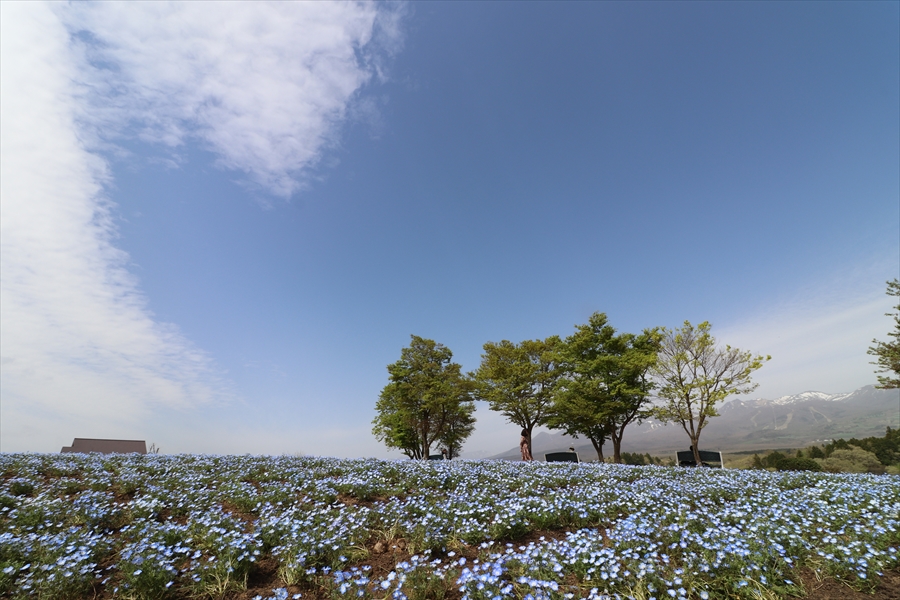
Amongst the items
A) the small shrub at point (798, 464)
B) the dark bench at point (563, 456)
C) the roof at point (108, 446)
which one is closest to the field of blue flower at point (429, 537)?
the roof at point (108, 446)

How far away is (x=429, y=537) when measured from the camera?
5.34 m

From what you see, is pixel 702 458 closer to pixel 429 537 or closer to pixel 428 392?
pixel 428 392

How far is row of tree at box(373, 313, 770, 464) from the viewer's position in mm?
24406

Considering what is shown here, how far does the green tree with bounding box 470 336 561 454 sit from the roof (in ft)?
71.3

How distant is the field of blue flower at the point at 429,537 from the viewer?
4242 mm

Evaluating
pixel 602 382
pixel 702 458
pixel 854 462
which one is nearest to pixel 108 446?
pixel 602 382

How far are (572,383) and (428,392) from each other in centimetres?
1106

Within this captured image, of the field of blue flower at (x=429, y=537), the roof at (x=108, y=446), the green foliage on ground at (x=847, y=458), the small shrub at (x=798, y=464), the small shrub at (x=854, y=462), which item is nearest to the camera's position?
the field of blue flower at (x=429, y=537)

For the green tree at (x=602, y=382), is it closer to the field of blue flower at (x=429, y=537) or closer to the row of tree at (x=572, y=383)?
the row of tree at (x=572, y=383)

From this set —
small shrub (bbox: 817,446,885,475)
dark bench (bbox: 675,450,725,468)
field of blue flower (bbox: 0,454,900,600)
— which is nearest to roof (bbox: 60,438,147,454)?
field of blue flower (bbox: 0,454,900,600)

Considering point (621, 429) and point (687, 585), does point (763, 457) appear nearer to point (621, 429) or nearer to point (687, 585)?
point (621, 429)

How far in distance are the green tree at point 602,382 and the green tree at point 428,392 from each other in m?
7.99

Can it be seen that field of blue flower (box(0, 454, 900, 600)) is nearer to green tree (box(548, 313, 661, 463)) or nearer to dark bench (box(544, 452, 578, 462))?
dark bench (box(544, 452, 578, 462))

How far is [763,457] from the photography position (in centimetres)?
2436
